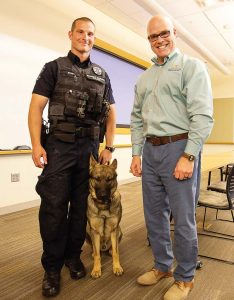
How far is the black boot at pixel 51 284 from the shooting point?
1.82m

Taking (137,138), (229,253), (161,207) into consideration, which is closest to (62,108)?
(137,138)

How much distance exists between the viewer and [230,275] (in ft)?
7.00

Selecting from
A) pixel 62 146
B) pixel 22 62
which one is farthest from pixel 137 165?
pixel 22 62

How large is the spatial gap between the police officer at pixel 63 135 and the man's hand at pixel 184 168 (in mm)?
611

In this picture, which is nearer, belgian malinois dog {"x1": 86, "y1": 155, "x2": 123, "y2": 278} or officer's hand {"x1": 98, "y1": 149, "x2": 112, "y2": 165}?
belgian malinois dog {"x1": 86, "y1": 155, "x2": 123, "y2": 278}

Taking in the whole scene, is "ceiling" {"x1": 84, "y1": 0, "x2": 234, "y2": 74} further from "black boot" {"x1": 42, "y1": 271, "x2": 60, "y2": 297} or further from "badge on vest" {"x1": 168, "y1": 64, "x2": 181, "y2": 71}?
"black boot" {"x1": 42, "y1": 271, "x2": 60, "y2": 297}

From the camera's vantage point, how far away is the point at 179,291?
5.77 ft

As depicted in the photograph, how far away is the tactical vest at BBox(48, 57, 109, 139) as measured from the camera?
1.83 metres

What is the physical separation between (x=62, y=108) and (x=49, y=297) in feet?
3.79

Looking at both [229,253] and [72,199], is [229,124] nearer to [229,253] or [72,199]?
[229,253]

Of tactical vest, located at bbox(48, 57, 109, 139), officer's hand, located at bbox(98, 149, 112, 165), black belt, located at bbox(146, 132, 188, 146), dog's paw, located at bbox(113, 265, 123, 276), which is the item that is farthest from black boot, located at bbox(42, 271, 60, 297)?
black belt, located at bbox(146, 132, 188, 146)

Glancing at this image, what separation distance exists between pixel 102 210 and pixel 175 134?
770mm

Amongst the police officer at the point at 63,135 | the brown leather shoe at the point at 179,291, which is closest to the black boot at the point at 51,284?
the police officer at the point at 63,135

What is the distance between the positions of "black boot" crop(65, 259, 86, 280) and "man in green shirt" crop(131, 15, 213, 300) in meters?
0.61
